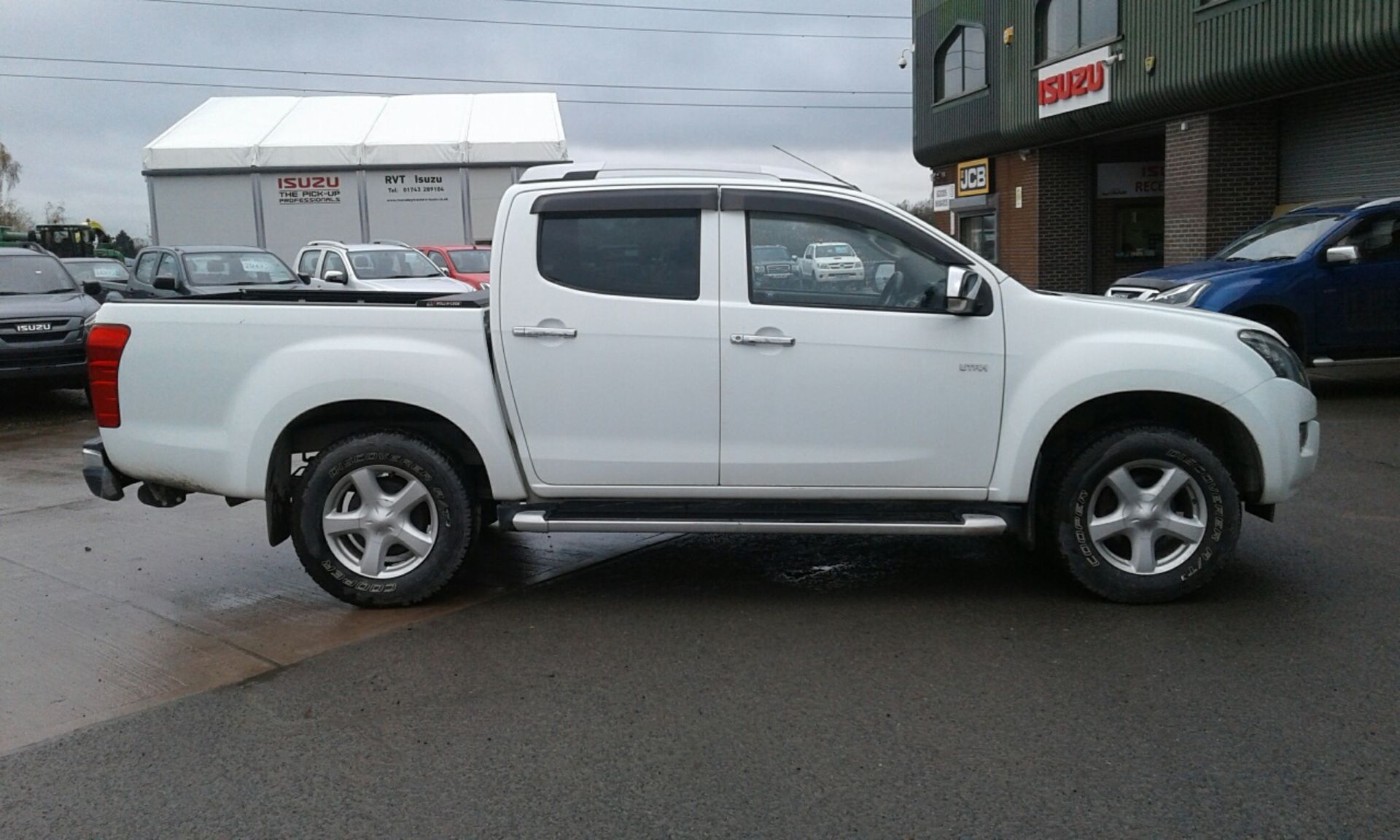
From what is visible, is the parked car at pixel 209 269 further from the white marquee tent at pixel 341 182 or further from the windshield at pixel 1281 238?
the windshield at pixel 1281 238

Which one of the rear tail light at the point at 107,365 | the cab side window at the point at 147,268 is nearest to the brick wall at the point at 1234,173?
the cab side window at the point at 147,268

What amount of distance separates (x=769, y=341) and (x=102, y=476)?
129 inches

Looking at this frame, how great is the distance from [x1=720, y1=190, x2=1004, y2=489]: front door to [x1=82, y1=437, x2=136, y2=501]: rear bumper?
9.66 feet

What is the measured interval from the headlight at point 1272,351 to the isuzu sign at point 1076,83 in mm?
16988

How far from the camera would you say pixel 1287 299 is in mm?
11898

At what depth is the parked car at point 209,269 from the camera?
17.5m

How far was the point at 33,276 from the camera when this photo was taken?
568 inches

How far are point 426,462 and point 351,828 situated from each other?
88.0 inches

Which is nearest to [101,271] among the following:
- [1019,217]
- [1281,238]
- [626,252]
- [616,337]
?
[1019,217]

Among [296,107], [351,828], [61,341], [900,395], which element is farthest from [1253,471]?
[296,107]

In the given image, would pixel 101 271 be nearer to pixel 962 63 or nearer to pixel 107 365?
pixel 962 63

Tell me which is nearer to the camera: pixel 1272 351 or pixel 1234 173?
pixel 1272 351

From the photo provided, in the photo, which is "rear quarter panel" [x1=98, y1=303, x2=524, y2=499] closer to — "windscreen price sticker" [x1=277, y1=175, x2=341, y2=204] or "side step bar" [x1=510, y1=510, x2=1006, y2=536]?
"side step bar" [x1=510, y1=510, x2=1006, y2=536]

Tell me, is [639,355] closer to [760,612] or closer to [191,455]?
[760,612]
